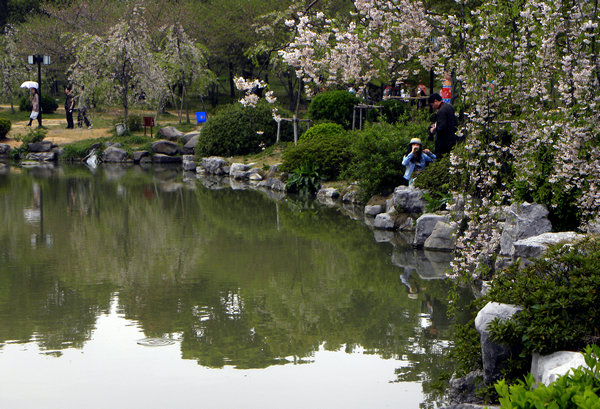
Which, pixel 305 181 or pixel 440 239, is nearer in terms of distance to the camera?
pixel 440 239

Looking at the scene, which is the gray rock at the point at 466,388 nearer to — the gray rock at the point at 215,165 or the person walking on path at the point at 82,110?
the gray rock at the point at 215,165

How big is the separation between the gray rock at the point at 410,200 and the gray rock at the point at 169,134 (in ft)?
60.9

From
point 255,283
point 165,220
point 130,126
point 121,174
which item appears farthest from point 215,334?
point 130,126

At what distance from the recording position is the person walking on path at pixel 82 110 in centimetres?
3363

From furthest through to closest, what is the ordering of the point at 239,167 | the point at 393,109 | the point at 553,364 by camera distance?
the point at 239,167 → the point at 393,109 → the point at 553,364

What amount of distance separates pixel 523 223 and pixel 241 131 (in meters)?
18.2

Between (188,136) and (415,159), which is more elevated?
(415,159)

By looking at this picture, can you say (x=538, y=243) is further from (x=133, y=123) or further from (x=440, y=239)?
(x=133, y=123)

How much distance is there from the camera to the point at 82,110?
3469cm

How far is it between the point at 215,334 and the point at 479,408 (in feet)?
13.2

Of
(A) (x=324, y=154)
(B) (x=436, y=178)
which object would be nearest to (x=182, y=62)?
(A) (x=324, y=154)

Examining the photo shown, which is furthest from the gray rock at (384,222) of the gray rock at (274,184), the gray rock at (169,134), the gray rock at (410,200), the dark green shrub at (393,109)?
the gray rock at (169,134)

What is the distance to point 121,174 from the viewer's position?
87.5ft

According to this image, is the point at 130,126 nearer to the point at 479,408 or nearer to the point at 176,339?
the point at 176,339
